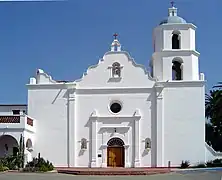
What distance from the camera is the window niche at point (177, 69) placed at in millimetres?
33594

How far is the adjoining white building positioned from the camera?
31.8m

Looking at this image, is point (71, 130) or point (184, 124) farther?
point (71, 130)

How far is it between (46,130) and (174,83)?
9433 mm

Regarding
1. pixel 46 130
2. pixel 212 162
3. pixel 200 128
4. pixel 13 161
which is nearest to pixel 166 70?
pixel 200 128

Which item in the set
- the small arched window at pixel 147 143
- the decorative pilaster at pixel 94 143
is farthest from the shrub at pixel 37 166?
the small arched window at pixel 147 143

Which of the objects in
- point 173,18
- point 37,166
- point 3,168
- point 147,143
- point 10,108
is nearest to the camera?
point 3,168

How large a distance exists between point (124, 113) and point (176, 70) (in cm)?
512

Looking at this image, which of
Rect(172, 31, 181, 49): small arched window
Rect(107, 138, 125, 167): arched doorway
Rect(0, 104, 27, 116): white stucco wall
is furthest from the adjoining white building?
Rect(0, 104, 27, 116): white stucco wall

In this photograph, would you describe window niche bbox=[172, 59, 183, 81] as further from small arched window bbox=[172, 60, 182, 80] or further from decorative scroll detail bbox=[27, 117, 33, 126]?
decorative scroll detail bbox=[27, 117, 33, 126]

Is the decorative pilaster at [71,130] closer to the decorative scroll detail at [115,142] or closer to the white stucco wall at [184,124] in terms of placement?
the decorative scroll detail at [115,142]

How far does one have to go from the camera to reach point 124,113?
107 ft

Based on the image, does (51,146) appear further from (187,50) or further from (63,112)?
(187,50)

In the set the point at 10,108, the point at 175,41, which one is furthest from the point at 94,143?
the point at 10,108

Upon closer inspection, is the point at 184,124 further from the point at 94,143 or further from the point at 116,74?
the point at 94,143
